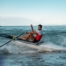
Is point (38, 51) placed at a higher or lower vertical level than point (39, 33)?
lower

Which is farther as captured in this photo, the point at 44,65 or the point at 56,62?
the point at 56,62

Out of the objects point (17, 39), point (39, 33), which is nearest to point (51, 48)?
point (39, 33)

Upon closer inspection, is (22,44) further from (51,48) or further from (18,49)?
(51,48)

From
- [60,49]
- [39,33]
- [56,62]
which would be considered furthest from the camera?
[60,49]

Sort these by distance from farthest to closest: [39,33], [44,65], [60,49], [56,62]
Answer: [60,49], [39,33], [56,62], [44,65]

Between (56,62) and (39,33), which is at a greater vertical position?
(39,33)

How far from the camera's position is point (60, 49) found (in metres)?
14.2

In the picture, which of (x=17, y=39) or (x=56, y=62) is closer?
(x=56, y=62)

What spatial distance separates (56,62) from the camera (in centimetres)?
987

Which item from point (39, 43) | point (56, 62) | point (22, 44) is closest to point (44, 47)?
point (39, 43)

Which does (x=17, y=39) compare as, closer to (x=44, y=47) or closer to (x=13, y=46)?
(x=13, y=46)

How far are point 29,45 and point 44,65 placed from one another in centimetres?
479

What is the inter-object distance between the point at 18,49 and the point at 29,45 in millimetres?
890

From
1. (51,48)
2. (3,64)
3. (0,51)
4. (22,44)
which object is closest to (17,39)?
(22,44)
